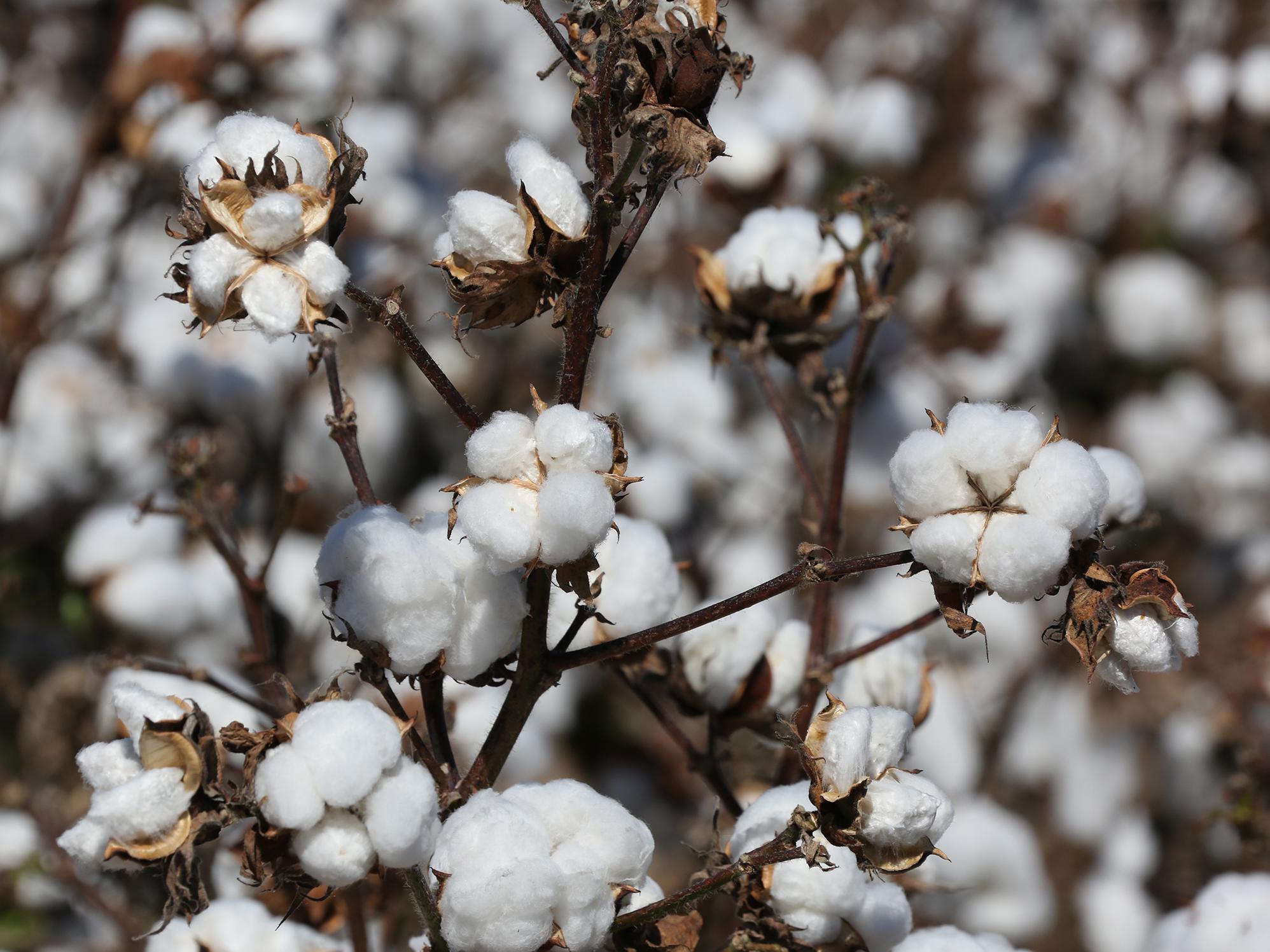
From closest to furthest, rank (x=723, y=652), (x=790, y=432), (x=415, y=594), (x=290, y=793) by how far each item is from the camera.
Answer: (x=290, y=793) < (x=415, y=594) < (x=723, y=652) < (x=790, y=432)

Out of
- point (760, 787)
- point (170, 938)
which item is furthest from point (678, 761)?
point (170, 938)

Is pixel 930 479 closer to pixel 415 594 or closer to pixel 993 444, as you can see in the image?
pixel 993 444

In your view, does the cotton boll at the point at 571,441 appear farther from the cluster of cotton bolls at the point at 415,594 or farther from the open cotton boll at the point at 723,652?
the open cotton boll at the point at 723,652

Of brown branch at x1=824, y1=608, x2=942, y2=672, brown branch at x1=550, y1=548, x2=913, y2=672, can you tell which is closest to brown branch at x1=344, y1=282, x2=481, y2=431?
brown branch at x1=550, y1=548, x2=913, y2=672

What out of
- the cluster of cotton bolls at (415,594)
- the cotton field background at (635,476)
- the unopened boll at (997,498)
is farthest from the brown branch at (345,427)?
the unopened boll at (997,498)

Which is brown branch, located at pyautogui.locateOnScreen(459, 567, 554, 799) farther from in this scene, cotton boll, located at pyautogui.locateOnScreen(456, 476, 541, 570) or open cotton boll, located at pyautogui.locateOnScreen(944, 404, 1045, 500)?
open cotton boll, located at pyautogui.locateOnScreen(944, 404, 1045, 500)

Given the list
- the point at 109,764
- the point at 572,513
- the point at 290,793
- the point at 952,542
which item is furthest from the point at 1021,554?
the point at 109,764
